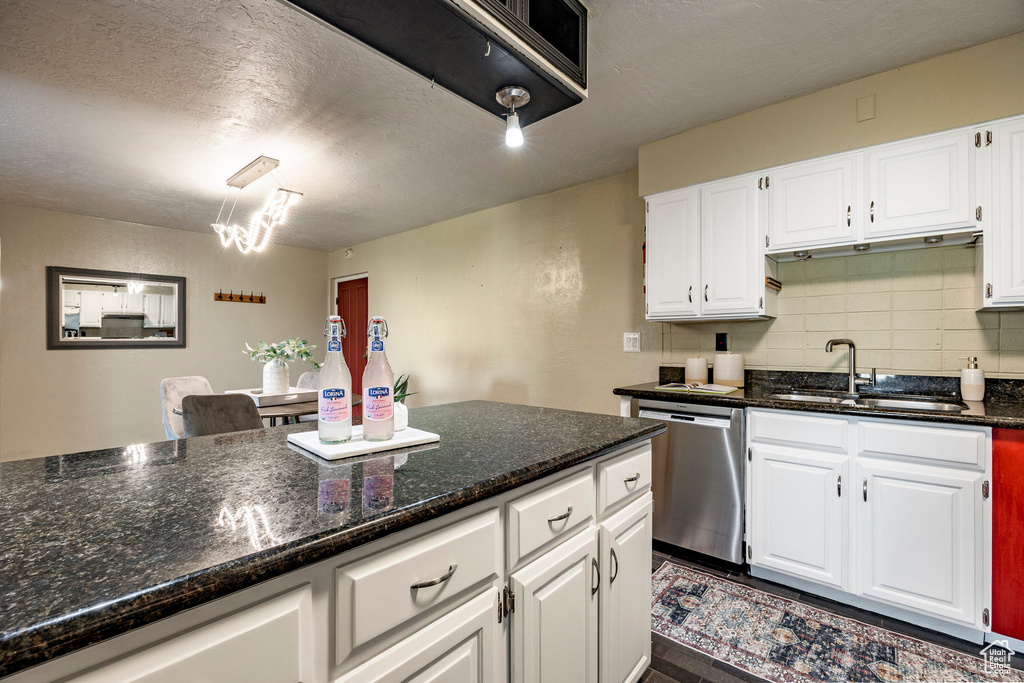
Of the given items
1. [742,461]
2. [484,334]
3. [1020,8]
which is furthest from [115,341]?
[1020,8]

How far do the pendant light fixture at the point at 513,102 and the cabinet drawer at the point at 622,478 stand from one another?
45.2 inches

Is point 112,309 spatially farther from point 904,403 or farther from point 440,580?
point 904,403

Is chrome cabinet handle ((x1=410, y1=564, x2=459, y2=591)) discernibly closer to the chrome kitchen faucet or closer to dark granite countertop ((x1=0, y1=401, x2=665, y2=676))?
dark granite countertop ((x1=0, y1=401, x2=665, y2=676))

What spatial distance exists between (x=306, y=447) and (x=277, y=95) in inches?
78.3

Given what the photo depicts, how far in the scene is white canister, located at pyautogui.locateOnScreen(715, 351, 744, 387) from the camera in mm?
2748

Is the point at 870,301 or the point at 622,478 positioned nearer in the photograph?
the point at 622,478

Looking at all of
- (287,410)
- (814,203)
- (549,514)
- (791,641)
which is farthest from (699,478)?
(287,410)

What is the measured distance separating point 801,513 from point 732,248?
1408 mm

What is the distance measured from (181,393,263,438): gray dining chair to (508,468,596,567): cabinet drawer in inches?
78.1

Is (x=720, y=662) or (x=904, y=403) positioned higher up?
(x=904, y=403)

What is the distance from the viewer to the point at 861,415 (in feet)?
6.63

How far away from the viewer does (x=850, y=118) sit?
2.25 meters

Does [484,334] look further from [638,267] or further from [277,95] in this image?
[277,95]

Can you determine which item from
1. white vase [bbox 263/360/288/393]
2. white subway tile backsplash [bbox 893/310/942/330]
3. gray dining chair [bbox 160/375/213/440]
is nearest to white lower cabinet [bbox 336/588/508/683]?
white subway tile backsplash [bbox 893/310/942/330]
